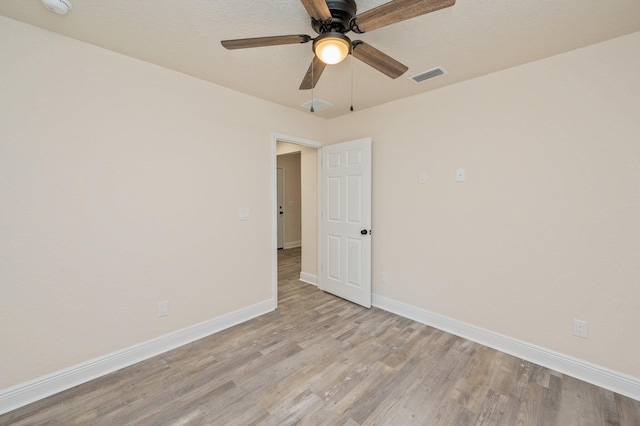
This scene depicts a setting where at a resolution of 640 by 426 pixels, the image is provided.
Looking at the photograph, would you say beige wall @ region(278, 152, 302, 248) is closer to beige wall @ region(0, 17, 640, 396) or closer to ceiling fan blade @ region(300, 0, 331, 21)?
beige wall @ region(0, 17, 640, 396)

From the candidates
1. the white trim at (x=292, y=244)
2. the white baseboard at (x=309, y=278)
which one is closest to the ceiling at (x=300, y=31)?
the white baseboard at (x=309, y=278)

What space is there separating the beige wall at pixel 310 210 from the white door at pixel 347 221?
10.8 inches

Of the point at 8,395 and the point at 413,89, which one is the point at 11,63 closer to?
the point at 8,395

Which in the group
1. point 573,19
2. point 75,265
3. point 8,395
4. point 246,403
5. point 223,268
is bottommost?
point 246,403

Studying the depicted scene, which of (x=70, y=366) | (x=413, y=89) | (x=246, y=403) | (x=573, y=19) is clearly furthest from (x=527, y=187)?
(x=70, y=366)

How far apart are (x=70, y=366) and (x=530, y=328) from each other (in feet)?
11.9

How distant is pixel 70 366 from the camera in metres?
1.92

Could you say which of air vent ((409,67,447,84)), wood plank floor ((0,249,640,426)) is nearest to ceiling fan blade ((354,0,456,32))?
air vent ((409,67,447,84))

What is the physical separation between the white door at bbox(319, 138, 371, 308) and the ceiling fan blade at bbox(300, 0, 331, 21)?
76.6 inches

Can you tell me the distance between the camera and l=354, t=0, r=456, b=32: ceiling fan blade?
118 cm

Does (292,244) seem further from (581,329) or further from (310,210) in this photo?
(581,329)

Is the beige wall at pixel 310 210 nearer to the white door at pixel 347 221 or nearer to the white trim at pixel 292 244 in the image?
the white door at pixel 347 221

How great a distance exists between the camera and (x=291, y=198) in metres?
6.95

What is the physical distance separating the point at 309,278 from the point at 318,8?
3.56 m
